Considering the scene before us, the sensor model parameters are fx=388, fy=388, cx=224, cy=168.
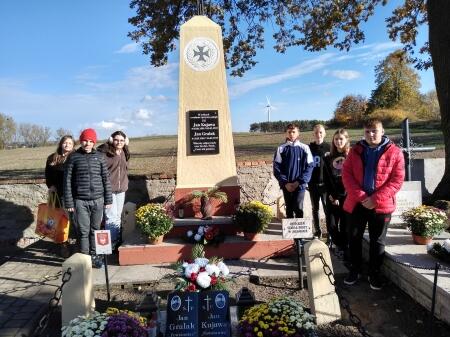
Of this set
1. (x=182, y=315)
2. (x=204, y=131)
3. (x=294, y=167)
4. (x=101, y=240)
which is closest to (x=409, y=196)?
(x=294, y=167)

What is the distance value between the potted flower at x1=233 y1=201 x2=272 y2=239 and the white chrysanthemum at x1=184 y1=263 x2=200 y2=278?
6.80 feet

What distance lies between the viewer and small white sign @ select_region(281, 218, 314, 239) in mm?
4406

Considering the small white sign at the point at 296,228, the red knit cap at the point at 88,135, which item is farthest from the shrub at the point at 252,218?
the red knit cap at the point at 88,135

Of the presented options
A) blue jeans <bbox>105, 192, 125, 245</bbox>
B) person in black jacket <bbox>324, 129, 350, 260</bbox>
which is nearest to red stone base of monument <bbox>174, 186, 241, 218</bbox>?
blue jeans <bbox>105, 192, 125, 245</bbox>

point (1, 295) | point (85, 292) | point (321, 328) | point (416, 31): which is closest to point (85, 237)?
point (1, 295)

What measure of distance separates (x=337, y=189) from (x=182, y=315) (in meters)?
3.16

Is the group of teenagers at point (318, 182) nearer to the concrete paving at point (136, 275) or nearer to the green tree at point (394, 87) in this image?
the concrete paving at point (136, 275)

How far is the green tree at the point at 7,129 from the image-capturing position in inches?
1920

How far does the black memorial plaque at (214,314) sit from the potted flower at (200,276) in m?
0.12

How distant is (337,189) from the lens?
18.0ft

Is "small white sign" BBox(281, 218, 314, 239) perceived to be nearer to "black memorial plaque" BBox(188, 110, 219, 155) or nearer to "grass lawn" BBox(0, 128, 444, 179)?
"black memorial plaque" BBox(188, 110, 219, 155)

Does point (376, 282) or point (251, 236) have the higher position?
point (251, 236)

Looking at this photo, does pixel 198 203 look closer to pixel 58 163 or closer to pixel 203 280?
pixel 58 163

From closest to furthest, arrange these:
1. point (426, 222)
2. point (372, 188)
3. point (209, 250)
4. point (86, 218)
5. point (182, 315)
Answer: point (182, 315)
point (372, 188)
point (426, 222)
point (86, 218)
point (209, 250)
